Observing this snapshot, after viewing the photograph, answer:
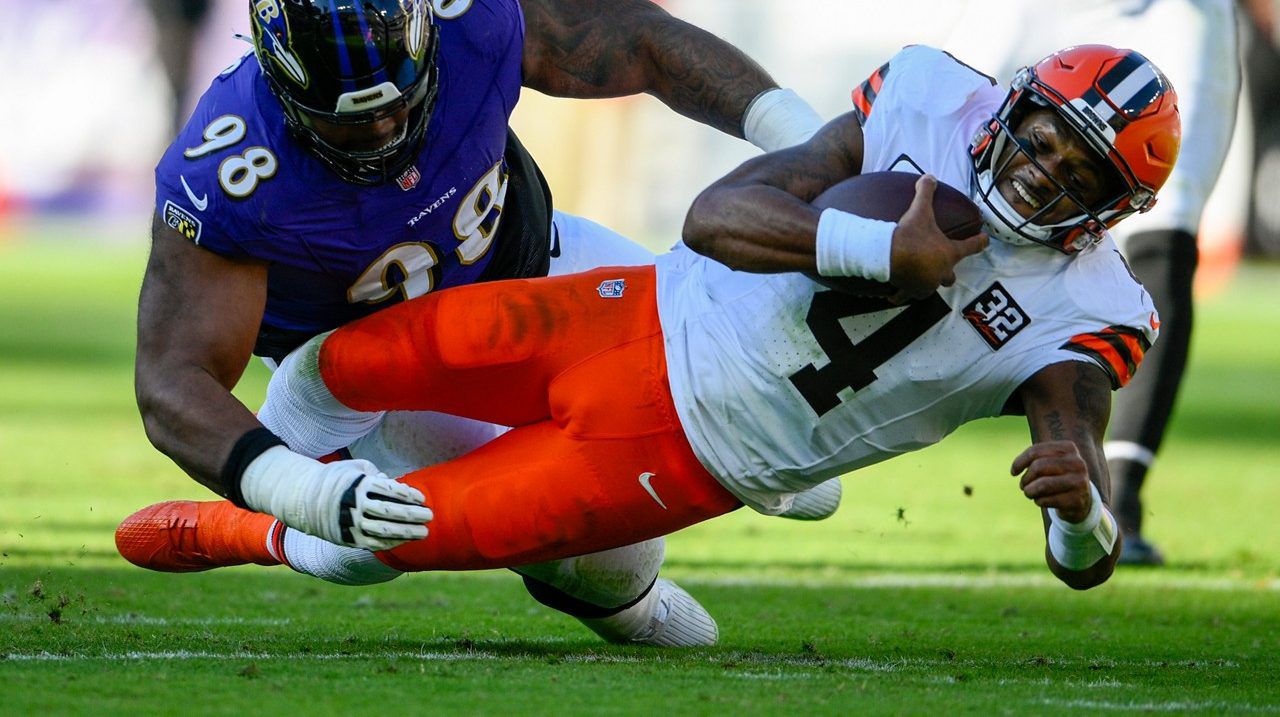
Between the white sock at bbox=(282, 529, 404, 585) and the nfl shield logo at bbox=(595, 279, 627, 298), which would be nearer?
the nfl shield logo at bbox=(595, 279, 627, 298)

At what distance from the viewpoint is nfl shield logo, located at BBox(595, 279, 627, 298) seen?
3.67 meters

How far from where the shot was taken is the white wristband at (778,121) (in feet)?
13.1

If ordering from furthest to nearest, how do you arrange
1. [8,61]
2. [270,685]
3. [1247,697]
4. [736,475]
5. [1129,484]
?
[8,61] → [1129,484] → [736,475] → [1247,697] → [270,685]

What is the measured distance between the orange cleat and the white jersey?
3.91ft

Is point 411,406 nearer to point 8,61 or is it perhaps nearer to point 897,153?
point 897,153

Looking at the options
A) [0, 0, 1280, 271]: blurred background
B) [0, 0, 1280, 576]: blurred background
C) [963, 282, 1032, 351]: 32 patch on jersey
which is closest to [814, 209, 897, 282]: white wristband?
[963, 282, 1032, 351]: 32 patch on jersey

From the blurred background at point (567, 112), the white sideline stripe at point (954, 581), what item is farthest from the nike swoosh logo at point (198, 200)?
the blurred background at point (567, 112)

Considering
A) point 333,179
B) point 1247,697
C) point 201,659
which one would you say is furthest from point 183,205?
point 1247,697

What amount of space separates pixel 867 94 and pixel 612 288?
2.29 ft

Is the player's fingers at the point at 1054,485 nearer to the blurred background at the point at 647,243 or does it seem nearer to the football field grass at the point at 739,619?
the football field grass at the point at 739,619

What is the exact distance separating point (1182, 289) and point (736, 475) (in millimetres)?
2514

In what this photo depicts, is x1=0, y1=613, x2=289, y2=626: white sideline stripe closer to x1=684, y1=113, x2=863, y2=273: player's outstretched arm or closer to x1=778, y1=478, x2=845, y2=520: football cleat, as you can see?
x1=778, y1=478, x2=845, y2=520: football cleat

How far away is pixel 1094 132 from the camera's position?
3188mm

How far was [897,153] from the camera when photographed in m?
3.47
